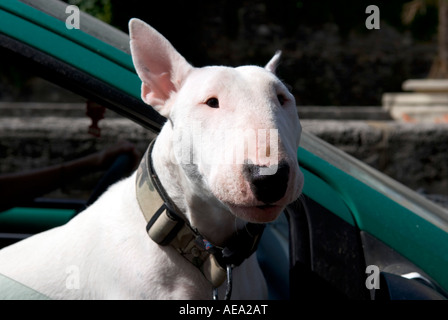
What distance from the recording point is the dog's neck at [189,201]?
1.32 m

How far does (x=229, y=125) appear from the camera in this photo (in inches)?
44.2

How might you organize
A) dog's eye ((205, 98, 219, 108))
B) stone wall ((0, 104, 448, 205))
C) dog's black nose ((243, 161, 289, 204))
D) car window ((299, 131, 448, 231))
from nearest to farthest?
dog's black nose ((243, 161, 289, 204)) < dog's eye ((205, 98, 219, 108)) < car window ((299, 131, 448, 231)) < stone wall ((0, 104, 448, 205))

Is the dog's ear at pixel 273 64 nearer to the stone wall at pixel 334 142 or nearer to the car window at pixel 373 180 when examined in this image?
the car window at pixel 373 180

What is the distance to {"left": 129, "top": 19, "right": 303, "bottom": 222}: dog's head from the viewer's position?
3.49 ft

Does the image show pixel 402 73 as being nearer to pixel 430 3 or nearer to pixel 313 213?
pixel 430 3

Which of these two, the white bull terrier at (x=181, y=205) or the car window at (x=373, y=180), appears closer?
the white bull terrier at (x=181, y=205)

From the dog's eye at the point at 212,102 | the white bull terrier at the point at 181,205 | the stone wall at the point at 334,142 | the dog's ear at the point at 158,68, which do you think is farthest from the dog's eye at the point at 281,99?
the stone wall at the point at 334,142

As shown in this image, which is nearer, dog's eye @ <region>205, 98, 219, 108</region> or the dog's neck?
dog's eye @ <region>205, 98, 219, 108</region>

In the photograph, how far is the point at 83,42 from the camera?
1479 millimetres

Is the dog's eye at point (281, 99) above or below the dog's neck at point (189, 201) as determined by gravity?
above

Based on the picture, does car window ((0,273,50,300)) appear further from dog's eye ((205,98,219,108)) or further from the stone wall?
the stone wall

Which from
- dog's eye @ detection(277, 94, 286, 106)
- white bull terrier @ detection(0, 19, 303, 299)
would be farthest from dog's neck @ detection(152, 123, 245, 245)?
dog's eye @ detection(277, 94, 286, 106)

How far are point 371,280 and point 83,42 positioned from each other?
37.7 inches

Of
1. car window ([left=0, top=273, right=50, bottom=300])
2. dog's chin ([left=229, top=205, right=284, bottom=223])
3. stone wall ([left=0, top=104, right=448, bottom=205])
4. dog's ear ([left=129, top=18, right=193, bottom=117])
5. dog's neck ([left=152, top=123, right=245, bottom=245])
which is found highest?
stone wall ([left=0, top=104, right=448, bottom=205])
